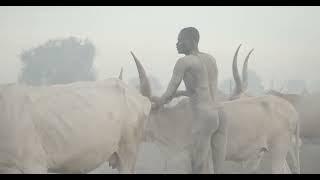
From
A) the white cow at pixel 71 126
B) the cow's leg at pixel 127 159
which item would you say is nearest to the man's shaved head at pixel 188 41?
the white cow at pixel 71 126

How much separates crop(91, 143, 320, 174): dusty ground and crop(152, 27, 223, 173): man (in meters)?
0.11

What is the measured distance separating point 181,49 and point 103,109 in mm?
487

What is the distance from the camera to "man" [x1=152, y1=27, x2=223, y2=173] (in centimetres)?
259

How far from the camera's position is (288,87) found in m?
2.84

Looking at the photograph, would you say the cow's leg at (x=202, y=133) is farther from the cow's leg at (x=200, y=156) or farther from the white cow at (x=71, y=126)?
the white cow at (x=71, y=126)

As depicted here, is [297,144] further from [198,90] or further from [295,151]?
[198,90]

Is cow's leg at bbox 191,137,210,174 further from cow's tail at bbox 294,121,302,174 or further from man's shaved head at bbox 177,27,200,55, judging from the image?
cow's tail at bbox 294,121,302,174

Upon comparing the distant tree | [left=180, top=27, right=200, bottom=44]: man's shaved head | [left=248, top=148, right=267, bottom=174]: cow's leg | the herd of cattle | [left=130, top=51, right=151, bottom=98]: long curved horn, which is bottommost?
[left=248, top=148, right=267, bottom=174]: cow's leg

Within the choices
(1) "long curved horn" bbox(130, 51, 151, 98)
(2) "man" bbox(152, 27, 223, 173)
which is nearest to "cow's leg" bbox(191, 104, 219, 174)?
(2) "man" bbox(152, 27, 223, 173)

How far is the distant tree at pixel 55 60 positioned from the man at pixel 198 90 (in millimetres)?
463

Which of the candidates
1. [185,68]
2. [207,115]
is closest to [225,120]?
[207,115]

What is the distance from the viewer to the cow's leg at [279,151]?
113 inches

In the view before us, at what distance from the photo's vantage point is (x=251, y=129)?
2.90 meters
